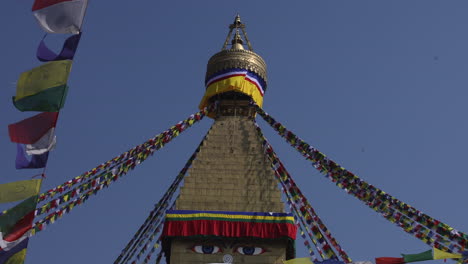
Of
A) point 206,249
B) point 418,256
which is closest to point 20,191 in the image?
point 418,256

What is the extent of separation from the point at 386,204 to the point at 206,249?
4600 millimetres

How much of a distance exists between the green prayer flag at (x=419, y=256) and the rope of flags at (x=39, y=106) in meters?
6.88

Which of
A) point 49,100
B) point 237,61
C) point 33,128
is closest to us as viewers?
point 49,100

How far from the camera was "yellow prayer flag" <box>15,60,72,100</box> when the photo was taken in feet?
28.3

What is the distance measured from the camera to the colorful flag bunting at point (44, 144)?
8.61 m

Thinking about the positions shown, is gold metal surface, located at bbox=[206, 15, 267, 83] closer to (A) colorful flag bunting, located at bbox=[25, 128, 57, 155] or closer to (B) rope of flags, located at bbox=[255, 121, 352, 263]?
(B) rope of flags, located at bbox=[255, 121, 352, 263]

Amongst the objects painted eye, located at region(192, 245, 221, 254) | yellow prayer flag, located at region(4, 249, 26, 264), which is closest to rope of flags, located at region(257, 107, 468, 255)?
painted eye, located at region(192, 245, 221, 254)

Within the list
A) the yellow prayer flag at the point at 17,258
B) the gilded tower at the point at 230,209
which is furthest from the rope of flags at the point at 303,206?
the yellow prayer flag at the point at 17,258

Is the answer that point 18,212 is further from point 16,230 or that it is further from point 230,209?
point 230,209

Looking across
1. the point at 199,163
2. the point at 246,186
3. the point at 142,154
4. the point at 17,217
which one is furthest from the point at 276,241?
the point at 17,217

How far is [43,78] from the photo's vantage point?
8.71 metres

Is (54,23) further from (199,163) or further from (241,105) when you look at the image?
(241,105)

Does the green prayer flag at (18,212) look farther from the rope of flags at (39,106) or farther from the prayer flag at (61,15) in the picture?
the prayer flag at (61,15)

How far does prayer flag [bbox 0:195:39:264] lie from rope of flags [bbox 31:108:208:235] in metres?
6.35
